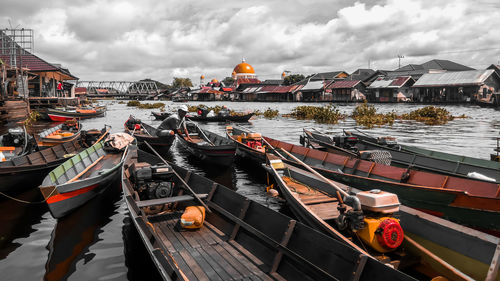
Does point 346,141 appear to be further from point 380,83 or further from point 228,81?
point 228,81

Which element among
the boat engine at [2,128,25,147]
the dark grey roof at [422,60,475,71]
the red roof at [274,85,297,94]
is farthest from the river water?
the dark grey roof at [422,60,475,71]

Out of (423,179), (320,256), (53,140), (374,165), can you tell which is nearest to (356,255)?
(320,256)

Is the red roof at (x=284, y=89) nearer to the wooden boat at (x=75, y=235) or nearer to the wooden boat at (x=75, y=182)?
the wooden boat at (x=75, y=182)

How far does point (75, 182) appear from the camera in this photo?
8695mm

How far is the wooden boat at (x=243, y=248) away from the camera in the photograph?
4855 mm

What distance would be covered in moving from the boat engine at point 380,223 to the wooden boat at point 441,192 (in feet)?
7.86

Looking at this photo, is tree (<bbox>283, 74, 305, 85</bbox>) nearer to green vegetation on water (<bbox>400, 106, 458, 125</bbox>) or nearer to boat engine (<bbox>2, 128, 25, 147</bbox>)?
green vegetation on water (<bbox>400, 106, 458, 125</bbox>)

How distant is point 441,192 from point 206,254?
5.68m

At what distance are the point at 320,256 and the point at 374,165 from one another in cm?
655

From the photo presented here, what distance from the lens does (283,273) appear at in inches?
216

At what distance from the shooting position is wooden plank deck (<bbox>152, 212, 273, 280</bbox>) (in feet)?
18.4

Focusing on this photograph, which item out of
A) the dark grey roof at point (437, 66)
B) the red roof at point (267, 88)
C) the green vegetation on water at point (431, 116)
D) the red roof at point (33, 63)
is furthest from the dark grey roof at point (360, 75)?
the red roof at point (33, 63)

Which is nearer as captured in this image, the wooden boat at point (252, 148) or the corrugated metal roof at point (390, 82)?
the wooden boat at point (252, 148)

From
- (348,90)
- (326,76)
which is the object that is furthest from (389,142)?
(326,76)
